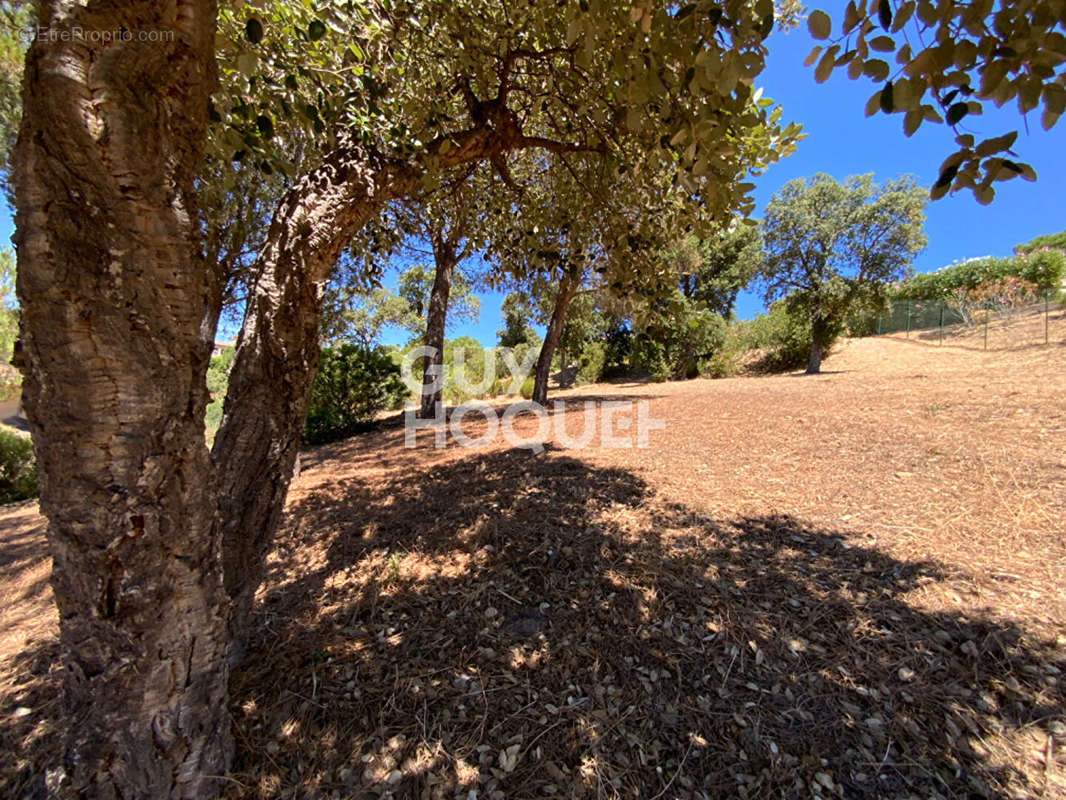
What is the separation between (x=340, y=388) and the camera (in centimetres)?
879

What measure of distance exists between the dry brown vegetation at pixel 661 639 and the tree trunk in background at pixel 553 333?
4.97 metres

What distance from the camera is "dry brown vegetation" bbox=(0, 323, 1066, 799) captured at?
56.6 inches

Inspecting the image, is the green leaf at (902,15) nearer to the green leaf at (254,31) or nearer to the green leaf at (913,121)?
the green leaf at (913,121)

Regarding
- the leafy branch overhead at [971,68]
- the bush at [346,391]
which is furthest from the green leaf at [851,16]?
the bush at [346,391]

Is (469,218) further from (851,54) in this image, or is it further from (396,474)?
(851,54)

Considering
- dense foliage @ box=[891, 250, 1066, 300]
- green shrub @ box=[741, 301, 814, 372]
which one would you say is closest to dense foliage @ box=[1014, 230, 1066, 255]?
dense foliage @ box=[891, 250, 1066, 300]

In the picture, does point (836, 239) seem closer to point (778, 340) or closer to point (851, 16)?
point (778, 340)

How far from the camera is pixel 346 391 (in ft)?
29.0

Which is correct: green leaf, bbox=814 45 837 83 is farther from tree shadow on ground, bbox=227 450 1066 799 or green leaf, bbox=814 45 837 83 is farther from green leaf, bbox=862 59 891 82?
tree shadow on ground, bbox=227 450 1066 799

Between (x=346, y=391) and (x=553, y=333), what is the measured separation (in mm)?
4534

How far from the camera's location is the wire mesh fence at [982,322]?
12.5 m

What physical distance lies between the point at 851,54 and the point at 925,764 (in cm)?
222

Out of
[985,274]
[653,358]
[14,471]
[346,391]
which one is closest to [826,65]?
[346,391]

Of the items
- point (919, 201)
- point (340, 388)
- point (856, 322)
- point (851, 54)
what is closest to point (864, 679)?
point (851, 54)
